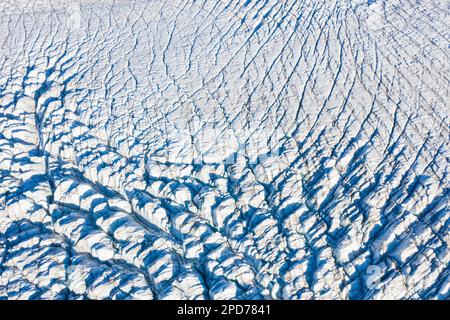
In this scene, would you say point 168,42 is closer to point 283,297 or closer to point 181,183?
point 181,183

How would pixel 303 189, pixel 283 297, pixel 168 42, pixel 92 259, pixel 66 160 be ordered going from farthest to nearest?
pixel 168 42 → pixel 66 160 → pixel 303 189 → pixel 92 259 → pixel 283 297

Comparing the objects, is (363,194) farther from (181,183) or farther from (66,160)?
(66,160)

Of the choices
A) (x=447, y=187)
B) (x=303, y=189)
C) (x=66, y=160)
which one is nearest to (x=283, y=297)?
(x=303, y=189)

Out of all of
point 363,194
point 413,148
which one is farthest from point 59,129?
point 413,148

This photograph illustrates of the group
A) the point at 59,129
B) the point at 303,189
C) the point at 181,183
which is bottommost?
the point at 303,189

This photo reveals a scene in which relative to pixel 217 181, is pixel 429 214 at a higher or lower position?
lower

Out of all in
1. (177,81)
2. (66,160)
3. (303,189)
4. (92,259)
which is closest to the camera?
(92,259)

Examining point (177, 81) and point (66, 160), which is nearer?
point (66, 160)
